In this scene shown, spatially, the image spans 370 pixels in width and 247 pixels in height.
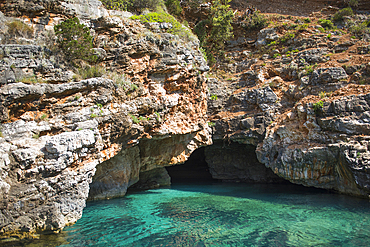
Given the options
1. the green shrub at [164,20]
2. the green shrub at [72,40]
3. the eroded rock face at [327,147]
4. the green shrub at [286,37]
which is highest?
the green shrub at [286,37]

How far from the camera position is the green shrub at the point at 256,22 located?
25781 mm

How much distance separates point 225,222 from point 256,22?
2235 cm

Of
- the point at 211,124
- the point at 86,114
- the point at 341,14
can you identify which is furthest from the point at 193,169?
the point at 341,14

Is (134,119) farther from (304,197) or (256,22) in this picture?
(256,22)

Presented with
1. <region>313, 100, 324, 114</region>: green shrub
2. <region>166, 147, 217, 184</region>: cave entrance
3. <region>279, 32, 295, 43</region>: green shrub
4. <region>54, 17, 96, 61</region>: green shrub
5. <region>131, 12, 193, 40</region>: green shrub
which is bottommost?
<region>166, 147, 217, 184</region>: cave entrance

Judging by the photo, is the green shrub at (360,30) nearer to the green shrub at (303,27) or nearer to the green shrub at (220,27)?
the green shrub at (303,27)

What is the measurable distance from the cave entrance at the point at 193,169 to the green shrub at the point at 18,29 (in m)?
20.0

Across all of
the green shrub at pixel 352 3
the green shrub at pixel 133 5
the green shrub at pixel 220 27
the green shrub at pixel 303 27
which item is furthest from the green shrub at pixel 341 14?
the green shrub at pixel 133 5

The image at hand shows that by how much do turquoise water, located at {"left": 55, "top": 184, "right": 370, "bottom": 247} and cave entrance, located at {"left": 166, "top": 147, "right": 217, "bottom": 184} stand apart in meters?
11.7

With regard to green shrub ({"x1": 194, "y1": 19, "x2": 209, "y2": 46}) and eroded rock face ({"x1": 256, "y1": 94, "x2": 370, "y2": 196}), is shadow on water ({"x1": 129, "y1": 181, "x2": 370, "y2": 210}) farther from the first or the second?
green shrub ({"x1": 194, "y1": 19, "x2": 209, "y2": 46})

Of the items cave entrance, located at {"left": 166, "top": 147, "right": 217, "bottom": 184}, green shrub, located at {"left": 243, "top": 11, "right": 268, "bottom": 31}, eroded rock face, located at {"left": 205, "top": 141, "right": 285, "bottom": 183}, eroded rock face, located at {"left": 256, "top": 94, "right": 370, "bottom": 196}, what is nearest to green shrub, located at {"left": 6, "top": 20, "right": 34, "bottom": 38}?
eroded rock face, located at {"left": 256, "top": 94, "right": 370, "bottom": 196}

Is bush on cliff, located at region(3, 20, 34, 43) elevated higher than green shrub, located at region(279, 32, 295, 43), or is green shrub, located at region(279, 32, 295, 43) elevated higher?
green shrub, located at region(279, 32, 295, 43)

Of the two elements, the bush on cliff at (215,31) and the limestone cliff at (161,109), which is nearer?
the limestone cliff at (161,109)

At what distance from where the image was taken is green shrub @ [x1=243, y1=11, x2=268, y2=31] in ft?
84.6
